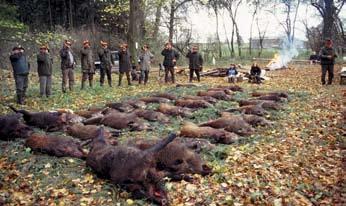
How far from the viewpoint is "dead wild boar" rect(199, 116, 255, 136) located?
915 cm

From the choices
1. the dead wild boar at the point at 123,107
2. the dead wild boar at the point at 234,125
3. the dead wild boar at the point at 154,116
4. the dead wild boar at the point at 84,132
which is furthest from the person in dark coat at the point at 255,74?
the dead wild boar at the point at 84,132

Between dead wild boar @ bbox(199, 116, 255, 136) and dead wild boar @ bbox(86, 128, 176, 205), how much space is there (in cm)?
320

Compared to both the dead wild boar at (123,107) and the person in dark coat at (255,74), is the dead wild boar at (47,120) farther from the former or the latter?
the person in dark coat at (255,74)

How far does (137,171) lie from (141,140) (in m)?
1.93

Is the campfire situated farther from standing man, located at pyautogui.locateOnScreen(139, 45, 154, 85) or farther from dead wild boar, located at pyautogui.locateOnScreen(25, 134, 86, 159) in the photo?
dead wild boar, located at pyautogui.locateOnScreen(25, 134, 86, 159)

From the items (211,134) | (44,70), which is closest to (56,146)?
(211,134)

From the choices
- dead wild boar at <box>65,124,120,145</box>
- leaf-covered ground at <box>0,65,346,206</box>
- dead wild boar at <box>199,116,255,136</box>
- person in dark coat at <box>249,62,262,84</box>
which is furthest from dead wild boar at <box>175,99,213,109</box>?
person in dark coat at <box>249,62,262,84</box>

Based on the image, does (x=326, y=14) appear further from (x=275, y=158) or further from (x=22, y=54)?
(x=275, y=158)

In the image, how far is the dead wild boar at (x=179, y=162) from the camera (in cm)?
659

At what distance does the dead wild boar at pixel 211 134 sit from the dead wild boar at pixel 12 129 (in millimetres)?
3442

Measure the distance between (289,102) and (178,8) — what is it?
26313 mm

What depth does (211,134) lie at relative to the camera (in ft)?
28.5

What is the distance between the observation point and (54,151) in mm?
7781

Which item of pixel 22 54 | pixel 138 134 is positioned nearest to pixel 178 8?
pixel 22 54
